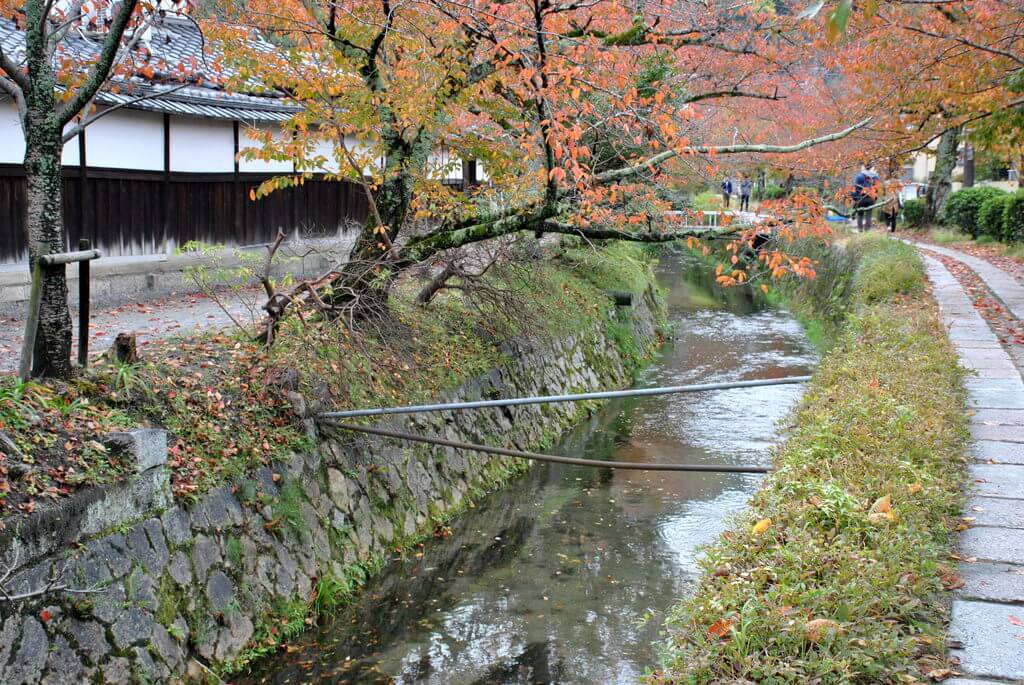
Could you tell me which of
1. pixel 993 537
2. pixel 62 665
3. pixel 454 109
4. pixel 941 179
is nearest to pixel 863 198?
pixel 941 179

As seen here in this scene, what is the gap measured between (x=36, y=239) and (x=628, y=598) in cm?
620

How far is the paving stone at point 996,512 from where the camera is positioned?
247 inches

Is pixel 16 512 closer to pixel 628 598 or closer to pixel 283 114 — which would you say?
pixel 628 598

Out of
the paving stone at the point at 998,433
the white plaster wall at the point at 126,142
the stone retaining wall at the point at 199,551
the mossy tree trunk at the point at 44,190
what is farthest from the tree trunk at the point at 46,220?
the paving stone at the point at 998,433

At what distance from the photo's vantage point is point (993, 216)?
27.2 metres

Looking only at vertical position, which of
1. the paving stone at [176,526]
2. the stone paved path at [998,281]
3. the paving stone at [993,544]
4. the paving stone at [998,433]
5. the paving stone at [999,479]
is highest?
the stone paved path at [998,281]

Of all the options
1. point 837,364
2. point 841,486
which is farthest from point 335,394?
point 837,364

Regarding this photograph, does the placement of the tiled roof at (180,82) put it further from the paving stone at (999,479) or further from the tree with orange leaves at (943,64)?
the tree with orange leaves at (943,64)

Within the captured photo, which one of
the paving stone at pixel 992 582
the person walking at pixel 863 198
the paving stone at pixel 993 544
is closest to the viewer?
the paving stone at pixel 992 582

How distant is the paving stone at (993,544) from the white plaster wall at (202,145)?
1423cm

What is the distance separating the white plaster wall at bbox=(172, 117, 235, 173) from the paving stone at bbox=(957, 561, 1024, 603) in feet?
47.4

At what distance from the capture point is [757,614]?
5098 millimetres

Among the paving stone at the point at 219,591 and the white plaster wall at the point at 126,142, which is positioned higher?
the white plaster wall at the point at 126,142

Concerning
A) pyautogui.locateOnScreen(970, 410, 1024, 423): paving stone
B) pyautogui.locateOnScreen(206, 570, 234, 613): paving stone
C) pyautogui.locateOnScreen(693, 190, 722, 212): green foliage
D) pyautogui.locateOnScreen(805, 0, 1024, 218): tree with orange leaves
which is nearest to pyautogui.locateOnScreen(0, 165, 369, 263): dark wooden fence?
pyautogui.locateOnScreen(206, 570, 234, 613): paving stone
